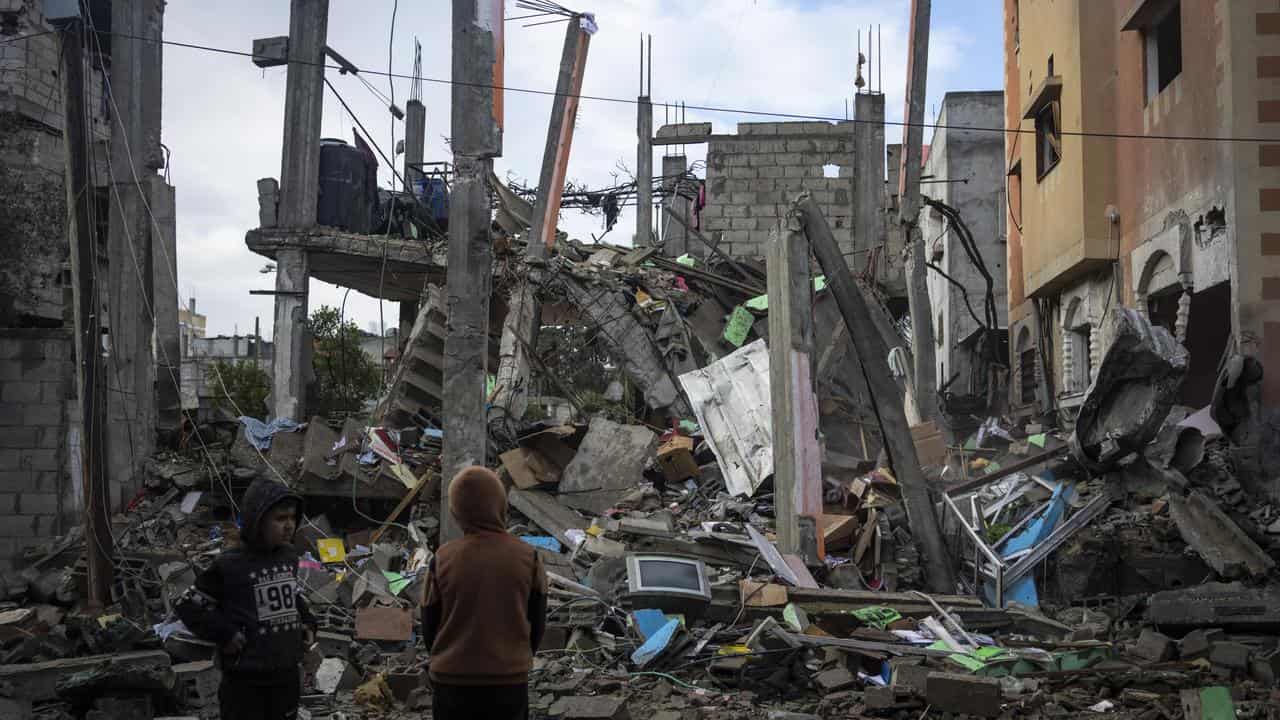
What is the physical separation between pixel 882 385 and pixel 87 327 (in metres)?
6.87

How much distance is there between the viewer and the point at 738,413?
11.5 meters

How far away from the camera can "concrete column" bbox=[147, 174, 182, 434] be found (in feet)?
39.3

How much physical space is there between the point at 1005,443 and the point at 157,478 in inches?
434

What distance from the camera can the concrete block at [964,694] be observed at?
18.2 ft

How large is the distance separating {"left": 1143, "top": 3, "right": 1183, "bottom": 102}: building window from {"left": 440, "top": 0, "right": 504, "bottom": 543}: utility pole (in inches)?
327

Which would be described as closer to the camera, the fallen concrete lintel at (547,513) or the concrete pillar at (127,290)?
the fallen concrete lintel at (547,513)

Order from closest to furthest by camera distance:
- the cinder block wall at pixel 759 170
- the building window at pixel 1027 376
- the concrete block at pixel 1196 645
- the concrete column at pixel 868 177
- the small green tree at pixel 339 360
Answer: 1. the concrete block at pixel 1196 645
2. the building window at pixel 1027 376
3. the concrete column at pixel 868 177
4. the cinder block wall at pixel 759 170
5. the small green tree at pixel 339 360

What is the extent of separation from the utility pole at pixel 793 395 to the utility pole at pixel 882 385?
0.62 ft

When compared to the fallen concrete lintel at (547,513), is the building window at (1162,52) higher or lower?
higher

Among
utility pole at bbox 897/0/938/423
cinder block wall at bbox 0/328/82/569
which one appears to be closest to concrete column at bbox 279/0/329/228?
cinder block wall at bbox 0/328/82/569

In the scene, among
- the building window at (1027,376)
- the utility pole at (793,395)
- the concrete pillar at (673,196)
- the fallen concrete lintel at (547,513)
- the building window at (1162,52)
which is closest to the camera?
the utility pole at (793,395)

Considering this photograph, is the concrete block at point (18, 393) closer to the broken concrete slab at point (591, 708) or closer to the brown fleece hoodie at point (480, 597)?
the broken concrete slab at point (591, 708)

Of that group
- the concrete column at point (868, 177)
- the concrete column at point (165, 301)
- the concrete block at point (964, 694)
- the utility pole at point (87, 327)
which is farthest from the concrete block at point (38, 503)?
the concrete column at point (868, 177)

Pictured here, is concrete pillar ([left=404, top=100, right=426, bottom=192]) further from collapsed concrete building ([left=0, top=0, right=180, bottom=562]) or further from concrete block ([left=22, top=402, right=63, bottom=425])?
concrete block ([left=22, top=402, right=63, bottom=425])
